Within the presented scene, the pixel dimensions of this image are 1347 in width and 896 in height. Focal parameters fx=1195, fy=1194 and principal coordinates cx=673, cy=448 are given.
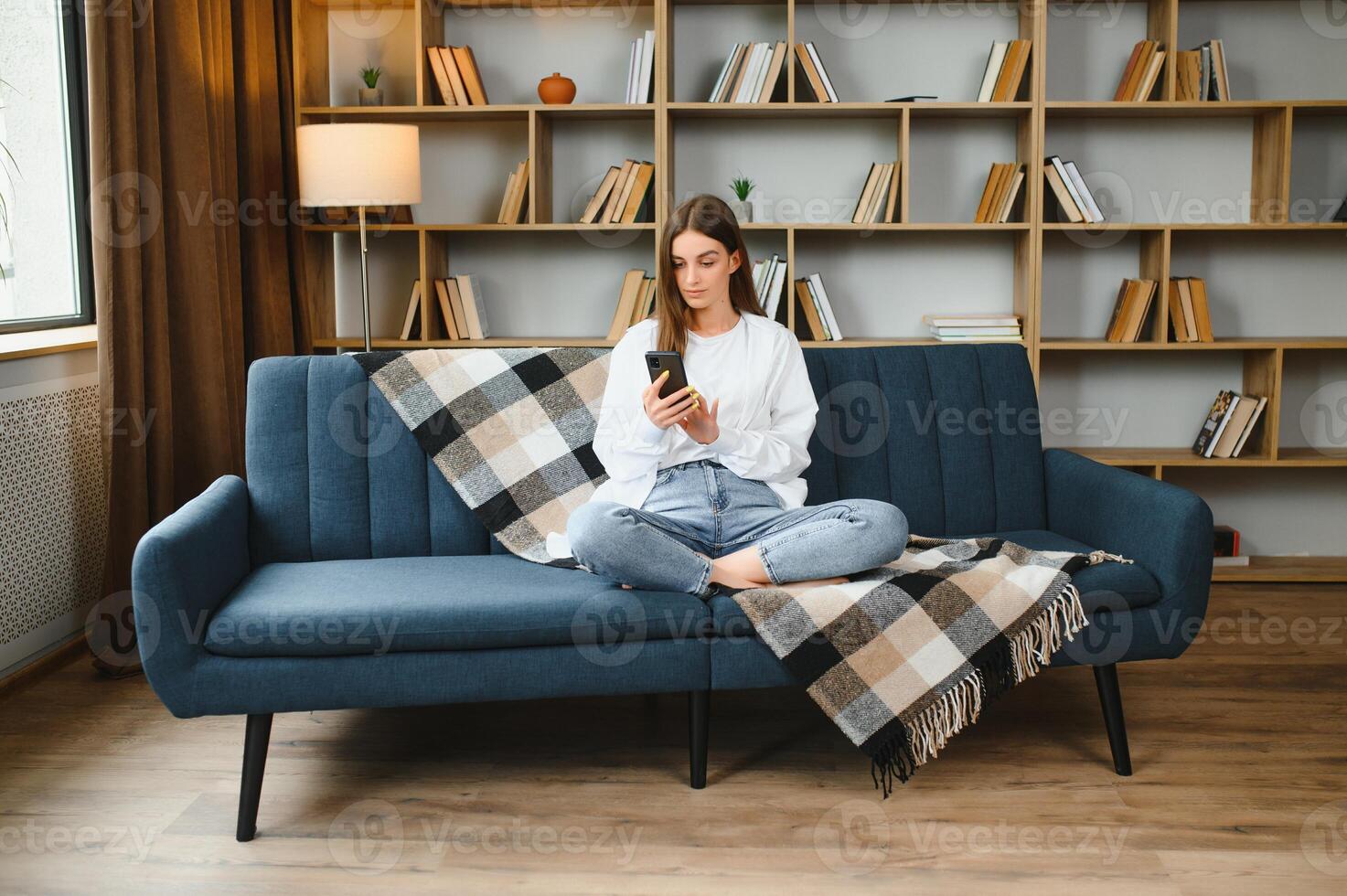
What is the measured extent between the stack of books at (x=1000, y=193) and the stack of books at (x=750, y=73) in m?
0.74

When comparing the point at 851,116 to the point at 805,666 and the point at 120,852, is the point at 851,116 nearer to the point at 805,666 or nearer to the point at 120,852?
the point at 805,666

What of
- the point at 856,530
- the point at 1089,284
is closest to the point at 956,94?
the point at 1089,284

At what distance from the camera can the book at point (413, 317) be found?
3809mm

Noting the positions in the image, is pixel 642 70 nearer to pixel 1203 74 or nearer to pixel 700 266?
pixel 700 266

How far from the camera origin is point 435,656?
2053 millimetres

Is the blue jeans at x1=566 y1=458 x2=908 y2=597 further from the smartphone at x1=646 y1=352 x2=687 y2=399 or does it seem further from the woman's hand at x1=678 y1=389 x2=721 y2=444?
the smartphone at x1=646 y1=352 x2=687 y2=399

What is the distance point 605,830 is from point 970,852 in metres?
0.60

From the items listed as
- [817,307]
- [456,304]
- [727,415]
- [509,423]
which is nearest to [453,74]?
[456,304]

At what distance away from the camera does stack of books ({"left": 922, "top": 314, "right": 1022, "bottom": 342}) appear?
3.71 metres

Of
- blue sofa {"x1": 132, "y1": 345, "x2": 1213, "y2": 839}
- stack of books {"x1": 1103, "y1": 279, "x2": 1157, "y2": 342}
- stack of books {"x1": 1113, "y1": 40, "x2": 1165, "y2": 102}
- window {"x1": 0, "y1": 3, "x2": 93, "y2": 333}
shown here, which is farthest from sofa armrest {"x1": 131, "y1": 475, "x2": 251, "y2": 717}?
stack of books {"x1": 1113, "y1": 40, "x2": 1165, "y2": 102}

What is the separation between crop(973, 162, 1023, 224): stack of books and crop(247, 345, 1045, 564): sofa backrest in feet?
3.52

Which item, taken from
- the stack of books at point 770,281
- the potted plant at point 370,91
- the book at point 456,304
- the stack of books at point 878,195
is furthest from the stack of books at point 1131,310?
the potted plant at point 370,91

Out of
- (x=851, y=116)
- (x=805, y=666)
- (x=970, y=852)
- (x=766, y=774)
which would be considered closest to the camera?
(x=970, y=852)

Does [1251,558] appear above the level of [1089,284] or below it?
below
